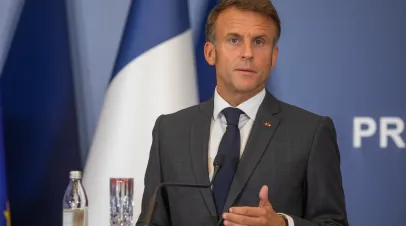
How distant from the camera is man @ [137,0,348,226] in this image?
85.4 inches

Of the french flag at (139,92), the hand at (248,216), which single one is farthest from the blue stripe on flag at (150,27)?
the hand at (248,216)

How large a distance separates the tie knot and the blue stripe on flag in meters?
1.18

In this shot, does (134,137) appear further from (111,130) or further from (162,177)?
(162,177)

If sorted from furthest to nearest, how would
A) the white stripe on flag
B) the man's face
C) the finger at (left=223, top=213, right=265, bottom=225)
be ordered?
1. the white stripe on flag
2. the man's face
3. the finger at (left=223, top=213, right=265, bottom=225)

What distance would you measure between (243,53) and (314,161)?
1.40 ft

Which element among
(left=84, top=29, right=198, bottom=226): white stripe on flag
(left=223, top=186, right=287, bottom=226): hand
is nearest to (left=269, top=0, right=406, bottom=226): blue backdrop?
(left=84, top=29, right=198, bottom=226): white stripe on flag

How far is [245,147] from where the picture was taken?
87.8 inches

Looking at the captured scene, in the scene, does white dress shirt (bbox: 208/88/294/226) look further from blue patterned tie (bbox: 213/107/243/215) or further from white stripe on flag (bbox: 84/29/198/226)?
white stripe on flag (bbox: 84/29/198/226)

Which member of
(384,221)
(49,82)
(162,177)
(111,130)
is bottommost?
(384,221)

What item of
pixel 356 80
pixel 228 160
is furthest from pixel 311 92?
pixel 228 160

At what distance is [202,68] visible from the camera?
3.59 metres

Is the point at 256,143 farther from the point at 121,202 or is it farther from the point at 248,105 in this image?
the point at 121,202

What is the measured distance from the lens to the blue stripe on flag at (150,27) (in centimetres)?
342

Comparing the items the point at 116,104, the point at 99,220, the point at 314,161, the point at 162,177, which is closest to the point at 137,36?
the point at 116,104
